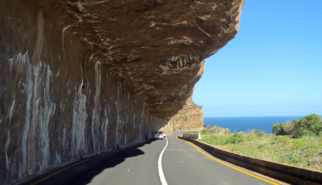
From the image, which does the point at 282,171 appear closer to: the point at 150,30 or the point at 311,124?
the point at 150,30

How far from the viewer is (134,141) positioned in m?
30.9

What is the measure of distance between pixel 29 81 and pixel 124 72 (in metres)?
12.2

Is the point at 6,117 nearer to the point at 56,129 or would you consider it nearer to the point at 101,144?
the point at 56,129

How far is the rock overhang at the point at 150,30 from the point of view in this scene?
9719 mm

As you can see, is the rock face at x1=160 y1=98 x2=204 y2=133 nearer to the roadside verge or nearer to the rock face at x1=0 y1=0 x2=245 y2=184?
the rock face at x1=0 y1=0 x2=245 y2=184

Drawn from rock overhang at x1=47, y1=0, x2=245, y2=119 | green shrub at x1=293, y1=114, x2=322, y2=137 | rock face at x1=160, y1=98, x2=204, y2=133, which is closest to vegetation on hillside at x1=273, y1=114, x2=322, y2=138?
green shrub at x1=293, y1=114, x2=322, y2=137

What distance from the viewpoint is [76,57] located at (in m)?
12.9

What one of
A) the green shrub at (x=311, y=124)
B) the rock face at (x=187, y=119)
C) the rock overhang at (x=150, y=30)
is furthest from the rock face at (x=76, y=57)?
the rock face at (x=187, y=119)

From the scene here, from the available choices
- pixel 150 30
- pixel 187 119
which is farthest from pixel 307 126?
pixel 187 119

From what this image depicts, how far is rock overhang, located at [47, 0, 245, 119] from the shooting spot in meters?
9.72

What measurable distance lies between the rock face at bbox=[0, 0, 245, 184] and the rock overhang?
0.04 meters

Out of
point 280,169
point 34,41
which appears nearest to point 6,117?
point 34,41

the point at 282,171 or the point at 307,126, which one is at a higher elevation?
the point at 307,126

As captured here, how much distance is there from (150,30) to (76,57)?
152 inches
